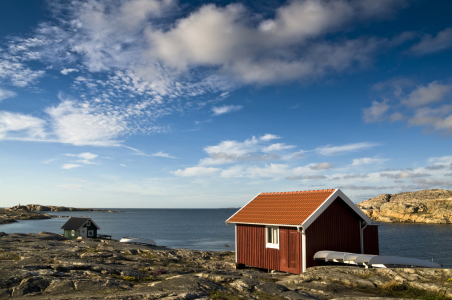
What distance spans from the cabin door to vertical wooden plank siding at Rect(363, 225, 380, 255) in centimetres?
595

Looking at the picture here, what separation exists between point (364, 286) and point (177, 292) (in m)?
8.48

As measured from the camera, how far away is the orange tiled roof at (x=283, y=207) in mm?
20859

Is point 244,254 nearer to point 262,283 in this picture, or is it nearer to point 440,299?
point 262,283

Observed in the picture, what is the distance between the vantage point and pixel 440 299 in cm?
1200

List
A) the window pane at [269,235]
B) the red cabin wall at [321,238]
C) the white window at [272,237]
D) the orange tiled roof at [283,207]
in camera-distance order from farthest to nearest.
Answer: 1. the window pane at [269,235]
2. the white window at [272,237]
3. the orange tiled roof at [283,207]
4. the red cabin wall at [321,238]

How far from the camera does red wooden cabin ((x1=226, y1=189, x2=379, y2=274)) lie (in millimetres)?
20109

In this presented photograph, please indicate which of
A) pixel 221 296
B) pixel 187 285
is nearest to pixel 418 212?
pixel 187 285

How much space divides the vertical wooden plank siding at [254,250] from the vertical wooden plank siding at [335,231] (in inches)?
100.0

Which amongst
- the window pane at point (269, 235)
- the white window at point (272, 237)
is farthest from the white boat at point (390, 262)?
the window pane at point (269, 235)

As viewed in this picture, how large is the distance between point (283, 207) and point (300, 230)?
3102 millimetres

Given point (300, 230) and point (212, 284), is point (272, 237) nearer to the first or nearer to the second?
point (300, 230)

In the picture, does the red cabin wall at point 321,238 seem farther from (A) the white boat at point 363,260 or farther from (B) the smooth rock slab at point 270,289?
(B) the smooth rock slab at point 270,289

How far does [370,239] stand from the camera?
23.0 meters

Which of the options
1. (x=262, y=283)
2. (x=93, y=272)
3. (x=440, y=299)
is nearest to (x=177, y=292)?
(x=262, y=283)
